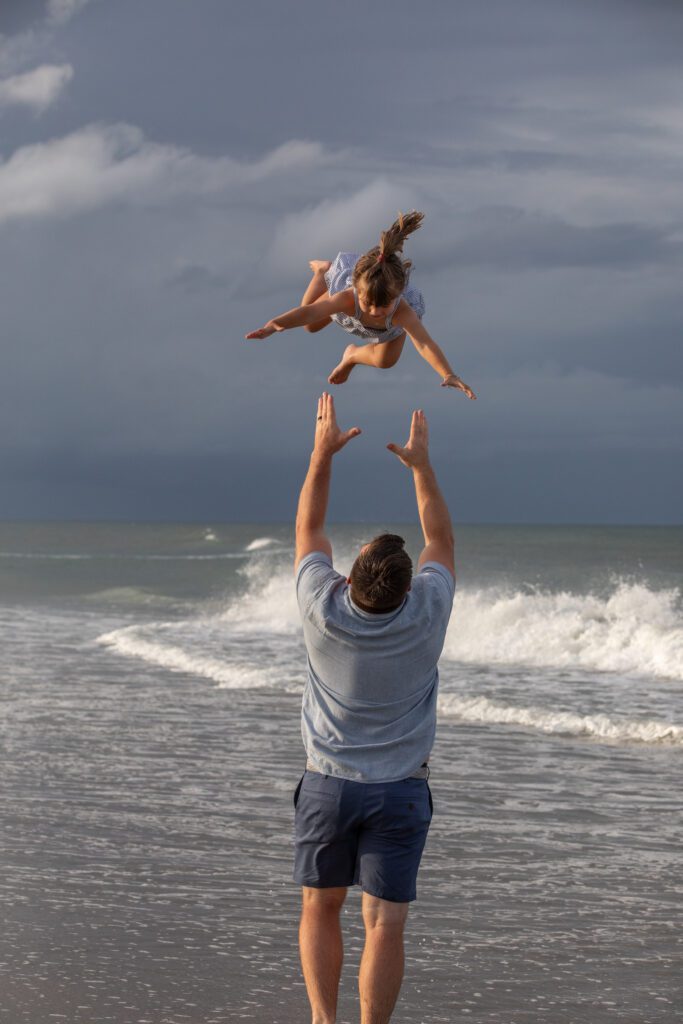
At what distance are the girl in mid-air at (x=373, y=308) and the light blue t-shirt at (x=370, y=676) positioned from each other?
5.03 feet

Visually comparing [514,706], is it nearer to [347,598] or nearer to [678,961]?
[678,961]

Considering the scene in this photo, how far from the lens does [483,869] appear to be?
6.82 m

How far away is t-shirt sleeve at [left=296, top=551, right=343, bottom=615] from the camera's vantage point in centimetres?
401

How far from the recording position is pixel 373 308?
568 cm

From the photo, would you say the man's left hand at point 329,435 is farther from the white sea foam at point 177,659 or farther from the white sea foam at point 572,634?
the white sea foam at point 572,634

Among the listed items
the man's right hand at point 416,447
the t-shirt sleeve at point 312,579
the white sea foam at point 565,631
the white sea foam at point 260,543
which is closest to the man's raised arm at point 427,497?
the man's right hand at point 416,447

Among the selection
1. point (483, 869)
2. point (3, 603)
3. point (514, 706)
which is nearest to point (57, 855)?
point (483, 869)

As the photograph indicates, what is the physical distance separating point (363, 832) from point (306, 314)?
7.84ft

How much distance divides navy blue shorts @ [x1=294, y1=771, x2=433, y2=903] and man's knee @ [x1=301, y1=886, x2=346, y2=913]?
0.02 metres

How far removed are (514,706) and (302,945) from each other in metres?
9.23

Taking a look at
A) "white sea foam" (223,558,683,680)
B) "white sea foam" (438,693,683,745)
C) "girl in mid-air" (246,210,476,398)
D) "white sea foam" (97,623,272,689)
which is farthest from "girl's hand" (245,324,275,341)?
"white sea foam" (223,558,683,680)

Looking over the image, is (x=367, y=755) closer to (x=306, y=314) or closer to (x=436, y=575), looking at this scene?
(x=436, y=575)

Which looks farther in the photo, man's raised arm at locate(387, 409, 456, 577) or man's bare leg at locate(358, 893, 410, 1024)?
man's raised arm at locate(387, 409, 456, 577)

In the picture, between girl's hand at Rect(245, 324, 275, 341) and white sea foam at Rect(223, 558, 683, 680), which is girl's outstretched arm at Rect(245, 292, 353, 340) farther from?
white sea foam at Rect(223, 558, 683, 680)
